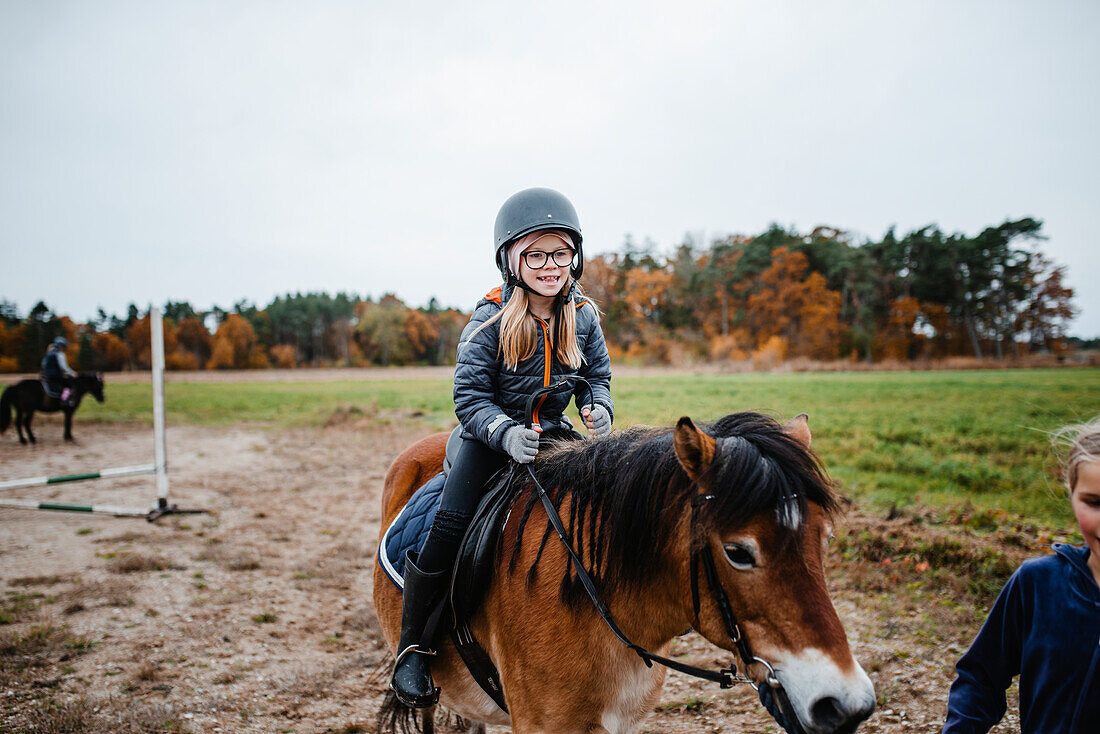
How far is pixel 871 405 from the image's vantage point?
1883cm

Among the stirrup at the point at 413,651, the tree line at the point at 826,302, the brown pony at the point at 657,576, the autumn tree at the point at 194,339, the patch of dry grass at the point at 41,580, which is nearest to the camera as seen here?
the brown pony at the point at 657,576

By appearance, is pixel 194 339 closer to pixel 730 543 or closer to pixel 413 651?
pixel 413 651

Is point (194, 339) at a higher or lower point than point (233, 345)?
higher

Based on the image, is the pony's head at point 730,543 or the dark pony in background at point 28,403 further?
the dark pony in background at point 28,403

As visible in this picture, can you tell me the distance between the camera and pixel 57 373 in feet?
53.5

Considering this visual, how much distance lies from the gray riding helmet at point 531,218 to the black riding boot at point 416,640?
1.52 metres

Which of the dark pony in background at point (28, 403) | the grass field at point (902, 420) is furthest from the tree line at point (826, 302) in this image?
the dark pony in background at point (28, 403)

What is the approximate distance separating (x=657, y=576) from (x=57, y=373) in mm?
21192

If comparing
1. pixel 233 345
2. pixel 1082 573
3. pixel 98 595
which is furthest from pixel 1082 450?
pixel 233 345

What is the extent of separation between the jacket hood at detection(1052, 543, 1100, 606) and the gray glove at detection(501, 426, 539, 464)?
1.81 m

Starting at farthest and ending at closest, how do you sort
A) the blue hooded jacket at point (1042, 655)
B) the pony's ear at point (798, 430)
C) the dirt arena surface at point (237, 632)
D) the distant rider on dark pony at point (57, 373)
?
the distant rider on dark pony at point (57, 373)
the dirt arena surface at point (237, 632)
the pony's ear at point (798, 430)
the blue hooded jacket at point (1042, 655)

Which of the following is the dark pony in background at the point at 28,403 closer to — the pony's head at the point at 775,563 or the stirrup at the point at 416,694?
the stirrup at the point at 416,694

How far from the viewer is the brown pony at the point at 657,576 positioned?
1567mm

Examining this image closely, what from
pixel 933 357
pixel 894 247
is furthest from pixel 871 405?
pixel 894 247
